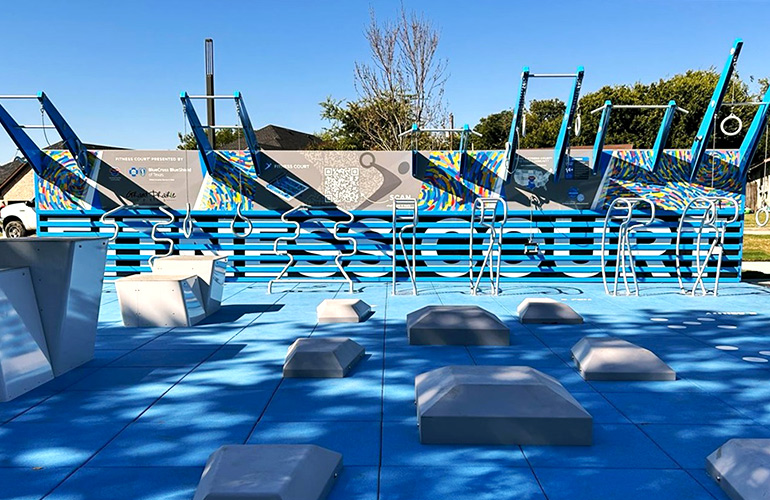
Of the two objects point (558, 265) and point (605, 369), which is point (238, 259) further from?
point (605, 369)

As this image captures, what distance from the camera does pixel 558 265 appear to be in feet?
30.2

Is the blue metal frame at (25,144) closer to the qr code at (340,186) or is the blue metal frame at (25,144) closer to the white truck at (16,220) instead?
the qr code at (340,186)

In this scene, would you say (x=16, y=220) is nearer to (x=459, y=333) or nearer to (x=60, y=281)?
(x=60, y=281)

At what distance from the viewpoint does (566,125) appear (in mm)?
8203

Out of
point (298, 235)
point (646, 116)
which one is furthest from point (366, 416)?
point (646, 116)

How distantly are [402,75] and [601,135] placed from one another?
11.9 meters

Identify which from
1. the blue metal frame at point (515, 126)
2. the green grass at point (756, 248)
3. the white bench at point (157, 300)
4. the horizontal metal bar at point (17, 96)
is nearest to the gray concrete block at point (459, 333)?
the white bench at point (157, 300)

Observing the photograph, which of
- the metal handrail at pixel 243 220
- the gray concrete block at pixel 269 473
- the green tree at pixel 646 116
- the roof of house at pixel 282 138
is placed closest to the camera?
the gray concrete block at pixel 269 473

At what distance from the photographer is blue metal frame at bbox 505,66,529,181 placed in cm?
753

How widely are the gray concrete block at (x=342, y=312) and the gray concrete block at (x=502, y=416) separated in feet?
10.1

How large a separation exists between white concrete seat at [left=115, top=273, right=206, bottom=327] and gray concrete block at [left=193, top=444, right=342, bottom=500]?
3567 mm

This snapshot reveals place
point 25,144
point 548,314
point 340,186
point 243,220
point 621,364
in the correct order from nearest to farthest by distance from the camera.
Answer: point 621,364, point 548,314, point 25,144, point 340,186, point 243,220

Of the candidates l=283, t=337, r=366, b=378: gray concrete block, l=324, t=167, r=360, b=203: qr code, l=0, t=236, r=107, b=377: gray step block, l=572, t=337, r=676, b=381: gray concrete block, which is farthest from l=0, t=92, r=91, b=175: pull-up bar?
l=572, t=337, r=676, b=381: gray concrete block

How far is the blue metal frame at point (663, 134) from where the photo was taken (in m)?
7.97
